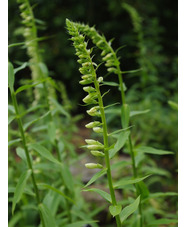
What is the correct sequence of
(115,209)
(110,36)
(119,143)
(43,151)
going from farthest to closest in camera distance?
(110,36), (43,151), (119,143), (115,209)

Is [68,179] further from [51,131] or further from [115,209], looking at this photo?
[115,209]

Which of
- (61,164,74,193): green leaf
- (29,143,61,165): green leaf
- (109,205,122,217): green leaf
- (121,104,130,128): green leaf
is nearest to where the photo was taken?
(109,205,122,217): green leaf

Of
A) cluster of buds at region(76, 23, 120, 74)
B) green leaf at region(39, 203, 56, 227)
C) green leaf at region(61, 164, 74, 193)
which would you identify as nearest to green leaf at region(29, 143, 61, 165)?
green leaf at region(39, 203, 56, 227)

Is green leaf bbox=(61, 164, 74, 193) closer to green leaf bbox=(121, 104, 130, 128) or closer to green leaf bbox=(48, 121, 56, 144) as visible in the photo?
green leaf bbox=(48, 121, 56, 144)

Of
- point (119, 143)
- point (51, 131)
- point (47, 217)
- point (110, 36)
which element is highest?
point (110, 36)

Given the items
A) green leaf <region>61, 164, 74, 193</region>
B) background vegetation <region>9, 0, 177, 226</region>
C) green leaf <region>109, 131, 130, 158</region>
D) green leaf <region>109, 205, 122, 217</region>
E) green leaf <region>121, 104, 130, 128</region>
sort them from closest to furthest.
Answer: green leaf <region>109, 205, 122, 217</region> → green leaf <region>109, 131, 130, 158</region> → green leaf <region>121, 104, 130, 128</region> → green leaf <region>61, 164, 74, 193</region> → background vegetation <region>9, 0, 177, 226</region>

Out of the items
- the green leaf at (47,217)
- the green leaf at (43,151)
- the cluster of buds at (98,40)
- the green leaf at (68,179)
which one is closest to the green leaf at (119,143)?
the green leaf at (43,151)

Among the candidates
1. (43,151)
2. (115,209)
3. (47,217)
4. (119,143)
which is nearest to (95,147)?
(119,143)

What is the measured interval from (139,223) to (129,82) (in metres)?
5.05

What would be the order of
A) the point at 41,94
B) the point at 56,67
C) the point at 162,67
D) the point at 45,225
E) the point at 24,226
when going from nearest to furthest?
the point at 45,225, the point at 24,226, the point at 41,94, the point at 162,67, the point at 56,67

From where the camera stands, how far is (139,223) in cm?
203

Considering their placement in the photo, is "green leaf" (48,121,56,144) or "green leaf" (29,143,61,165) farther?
"green leaf" (48,121,56,144)

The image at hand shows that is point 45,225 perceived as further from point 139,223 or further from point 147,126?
point 147,126
